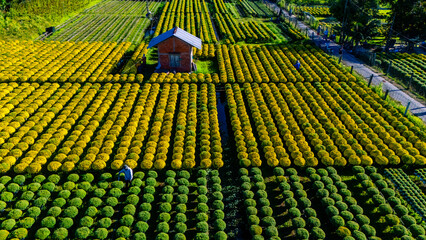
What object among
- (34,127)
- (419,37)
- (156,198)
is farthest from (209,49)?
(419,37)

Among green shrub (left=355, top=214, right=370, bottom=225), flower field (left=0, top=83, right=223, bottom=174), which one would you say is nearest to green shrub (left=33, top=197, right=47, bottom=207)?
flower field (left=0, top=83, right=223, bottom=174)

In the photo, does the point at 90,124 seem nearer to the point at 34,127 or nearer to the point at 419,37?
the point at 34,127

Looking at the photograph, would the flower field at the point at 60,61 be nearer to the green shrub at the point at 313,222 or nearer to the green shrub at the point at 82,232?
the green shrub at the point at 82,232

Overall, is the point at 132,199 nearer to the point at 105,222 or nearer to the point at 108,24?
the point at 105,222

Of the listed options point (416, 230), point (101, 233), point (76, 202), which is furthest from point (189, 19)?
point (416, 230)

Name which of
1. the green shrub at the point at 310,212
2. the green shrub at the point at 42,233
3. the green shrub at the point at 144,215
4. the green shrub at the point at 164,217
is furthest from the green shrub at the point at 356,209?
the green shrub at the point at 42,233

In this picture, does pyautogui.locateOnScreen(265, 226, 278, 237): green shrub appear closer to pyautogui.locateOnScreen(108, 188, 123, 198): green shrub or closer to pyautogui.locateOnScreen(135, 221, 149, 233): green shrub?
pyautogui.locateOnScreen(135, 221, 149, 233): green shrub
